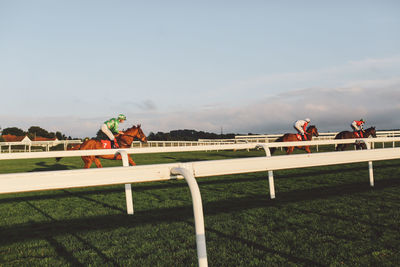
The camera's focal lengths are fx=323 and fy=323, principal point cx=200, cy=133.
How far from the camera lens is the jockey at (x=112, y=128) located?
9.90m

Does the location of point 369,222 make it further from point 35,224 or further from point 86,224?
point 35,224

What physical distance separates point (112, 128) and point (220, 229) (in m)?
7.61

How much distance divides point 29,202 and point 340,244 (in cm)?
536

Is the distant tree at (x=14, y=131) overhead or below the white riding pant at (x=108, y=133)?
overhead

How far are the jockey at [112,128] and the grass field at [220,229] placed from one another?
394 cm

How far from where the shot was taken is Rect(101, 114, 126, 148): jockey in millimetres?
9900

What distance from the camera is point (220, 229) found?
3416 mm

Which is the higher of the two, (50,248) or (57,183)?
(57,183)

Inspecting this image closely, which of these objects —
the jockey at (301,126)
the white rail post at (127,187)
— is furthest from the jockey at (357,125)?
the white rail post at (127,187)

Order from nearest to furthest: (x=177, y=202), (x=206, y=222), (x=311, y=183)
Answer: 1. (x=206, y=222)
2. (x=177, y=202)
3. (x=311, y=183)

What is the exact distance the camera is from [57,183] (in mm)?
1573

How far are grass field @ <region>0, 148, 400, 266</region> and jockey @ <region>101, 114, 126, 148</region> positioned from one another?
3939mm

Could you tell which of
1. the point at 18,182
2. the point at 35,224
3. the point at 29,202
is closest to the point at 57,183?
the point at 18,182

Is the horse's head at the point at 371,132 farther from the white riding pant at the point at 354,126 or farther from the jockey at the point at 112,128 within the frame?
the jockey at the point at 112,128
